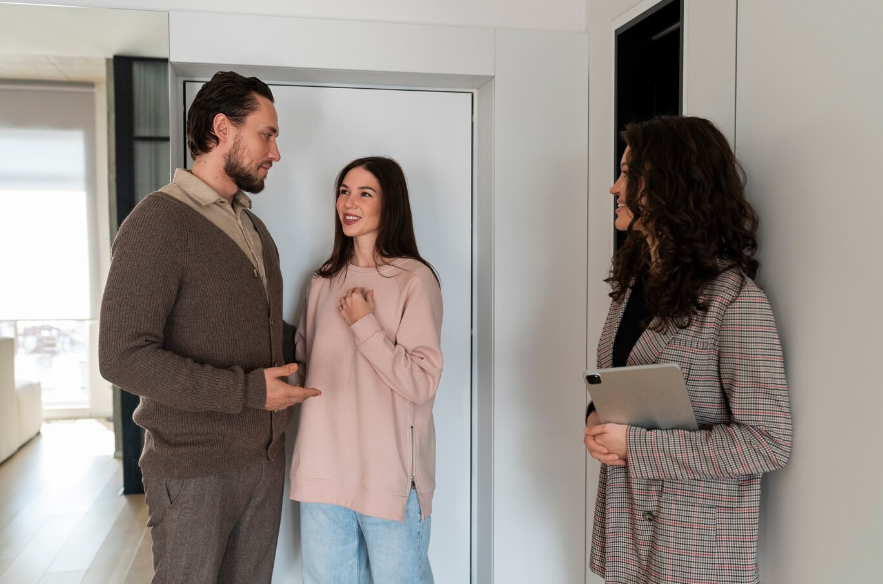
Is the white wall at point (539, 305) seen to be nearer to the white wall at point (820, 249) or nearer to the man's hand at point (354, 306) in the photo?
the man's hand at point (354, 306)

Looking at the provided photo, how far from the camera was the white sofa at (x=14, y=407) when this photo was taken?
2115 mm

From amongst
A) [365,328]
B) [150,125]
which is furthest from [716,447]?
[150,125]

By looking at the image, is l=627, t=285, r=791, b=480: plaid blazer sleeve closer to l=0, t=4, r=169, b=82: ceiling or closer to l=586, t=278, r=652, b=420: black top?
l=586, t=278, r=652, b=420: black top

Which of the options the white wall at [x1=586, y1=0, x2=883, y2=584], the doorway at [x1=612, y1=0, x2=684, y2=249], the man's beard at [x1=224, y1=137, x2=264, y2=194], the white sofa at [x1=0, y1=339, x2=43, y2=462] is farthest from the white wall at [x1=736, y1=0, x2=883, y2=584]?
the white sofa at [x1=0, y1=339, x2=43, y2=462]

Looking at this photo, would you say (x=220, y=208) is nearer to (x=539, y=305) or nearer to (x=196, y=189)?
(x=196, y=189)

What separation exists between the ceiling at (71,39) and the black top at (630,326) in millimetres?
1562

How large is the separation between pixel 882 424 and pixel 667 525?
0.45 meters

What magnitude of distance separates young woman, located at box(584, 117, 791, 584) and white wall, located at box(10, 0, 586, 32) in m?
1.02

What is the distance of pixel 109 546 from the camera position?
2.19 m

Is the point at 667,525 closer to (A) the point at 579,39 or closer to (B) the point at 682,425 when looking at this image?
(B) the point at 682,425

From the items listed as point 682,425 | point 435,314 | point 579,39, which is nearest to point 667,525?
point 682,425

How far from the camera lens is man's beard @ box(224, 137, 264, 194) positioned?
1.79 meters

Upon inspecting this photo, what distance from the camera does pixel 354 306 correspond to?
187 cm

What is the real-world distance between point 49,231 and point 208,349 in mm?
808
